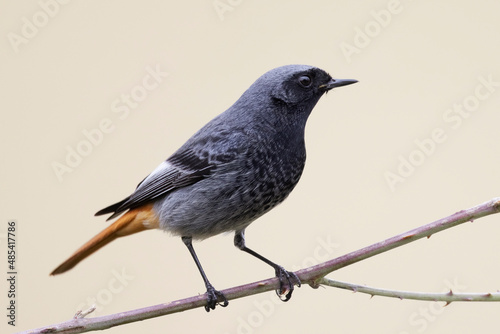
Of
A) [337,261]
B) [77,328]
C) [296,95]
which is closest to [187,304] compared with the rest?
[77,328]

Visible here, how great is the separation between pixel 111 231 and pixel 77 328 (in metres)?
1.08

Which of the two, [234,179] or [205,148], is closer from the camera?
[234,179]

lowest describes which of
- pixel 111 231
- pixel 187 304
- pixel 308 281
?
pixel 308 281

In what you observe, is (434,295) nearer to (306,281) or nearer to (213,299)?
(306,281)

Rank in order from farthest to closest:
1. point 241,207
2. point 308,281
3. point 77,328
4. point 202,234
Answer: point 202,234, point 241,207, point 308,281, point 77,328

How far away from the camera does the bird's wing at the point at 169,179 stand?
3283 mm

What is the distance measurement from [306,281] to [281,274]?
2.49ft

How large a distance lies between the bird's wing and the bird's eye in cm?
69

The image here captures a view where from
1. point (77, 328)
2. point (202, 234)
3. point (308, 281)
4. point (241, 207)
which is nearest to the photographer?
point (77, 328)

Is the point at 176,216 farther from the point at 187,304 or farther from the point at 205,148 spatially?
the point at 187,304

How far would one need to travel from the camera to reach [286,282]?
307 cm

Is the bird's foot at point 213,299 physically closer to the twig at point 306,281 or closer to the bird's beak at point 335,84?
the twig at point 306,281

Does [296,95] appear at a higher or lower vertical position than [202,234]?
higher

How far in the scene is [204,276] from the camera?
3.19 m
